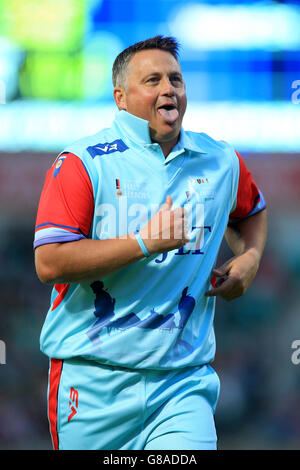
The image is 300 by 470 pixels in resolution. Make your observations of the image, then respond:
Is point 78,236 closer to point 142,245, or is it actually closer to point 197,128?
point 142,245

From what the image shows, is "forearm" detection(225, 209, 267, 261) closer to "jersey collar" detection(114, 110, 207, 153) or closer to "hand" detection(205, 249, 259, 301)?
"hand" detection(205, 249, 259, 301)

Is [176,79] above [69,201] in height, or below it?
above

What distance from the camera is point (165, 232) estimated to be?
245 cm

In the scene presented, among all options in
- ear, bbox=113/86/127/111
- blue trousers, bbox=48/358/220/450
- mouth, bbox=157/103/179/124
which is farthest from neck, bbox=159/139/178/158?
blue trousers, bbox=48/358/220/450

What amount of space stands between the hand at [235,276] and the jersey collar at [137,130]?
52 cm

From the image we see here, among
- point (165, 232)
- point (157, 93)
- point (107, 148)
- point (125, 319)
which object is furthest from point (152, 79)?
point (125, 319)

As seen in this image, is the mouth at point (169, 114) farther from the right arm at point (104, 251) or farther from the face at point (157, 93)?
the right arm at point (104, 251)

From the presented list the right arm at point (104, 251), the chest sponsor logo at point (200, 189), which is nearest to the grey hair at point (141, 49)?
the chest sponsor logo at point (200, 189)

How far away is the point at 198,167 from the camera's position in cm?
296

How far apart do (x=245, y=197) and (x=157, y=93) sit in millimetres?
681

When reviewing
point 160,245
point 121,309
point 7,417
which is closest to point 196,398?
point 121,309

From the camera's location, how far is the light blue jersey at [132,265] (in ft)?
8.70

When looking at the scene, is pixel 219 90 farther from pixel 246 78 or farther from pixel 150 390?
pixel 150 390

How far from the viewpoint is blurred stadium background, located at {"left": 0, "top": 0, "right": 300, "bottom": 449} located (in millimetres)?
7352
